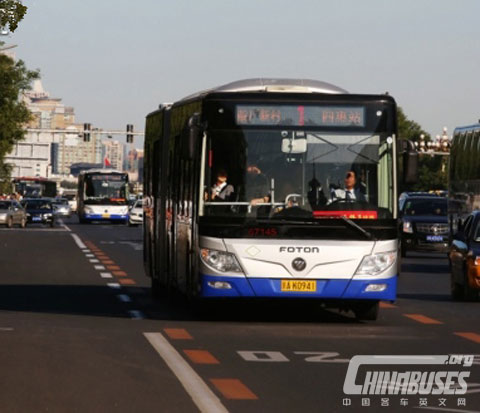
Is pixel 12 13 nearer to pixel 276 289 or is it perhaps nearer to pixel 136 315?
pixel 136 315

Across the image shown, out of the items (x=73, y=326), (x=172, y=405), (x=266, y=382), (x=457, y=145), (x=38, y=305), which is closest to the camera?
(x=172, y=405)

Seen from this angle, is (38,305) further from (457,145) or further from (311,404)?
(457,145)

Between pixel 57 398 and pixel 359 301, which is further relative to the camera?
pixel 359 301

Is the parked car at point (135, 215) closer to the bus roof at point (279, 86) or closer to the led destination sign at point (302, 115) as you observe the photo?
the bus roof at point (279, 86)

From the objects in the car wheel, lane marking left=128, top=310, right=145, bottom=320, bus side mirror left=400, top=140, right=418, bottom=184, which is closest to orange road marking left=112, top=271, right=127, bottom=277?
the car wheel

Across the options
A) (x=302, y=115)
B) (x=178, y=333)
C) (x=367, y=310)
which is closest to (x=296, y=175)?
(x=302, y=115)

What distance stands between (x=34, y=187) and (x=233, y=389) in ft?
476

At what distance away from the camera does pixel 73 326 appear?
59.0 feet

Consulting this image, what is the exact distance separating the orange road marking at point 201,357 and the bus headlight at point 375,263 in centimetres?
396

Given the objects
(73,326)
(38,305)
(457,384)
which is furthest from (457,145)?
(457,384)

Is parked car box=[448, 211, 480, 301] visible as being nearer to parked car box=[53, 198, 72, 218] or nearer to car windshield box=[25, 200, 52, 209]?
car windshield box=[25, 200, 52, 209]

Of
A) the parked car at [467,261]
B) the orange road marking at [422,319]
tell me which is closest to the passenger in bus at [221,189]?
the orange road marking at [422,319]

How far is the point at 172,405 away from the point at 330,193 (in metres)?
7.98

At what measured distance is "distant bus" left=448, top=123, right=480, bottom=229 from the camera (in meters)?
34.3
